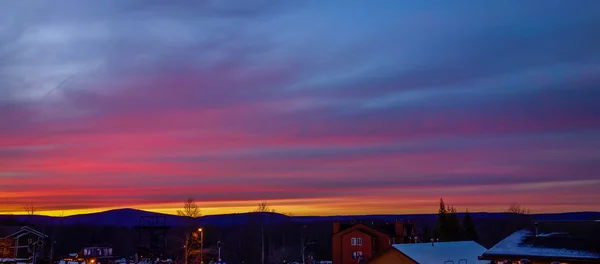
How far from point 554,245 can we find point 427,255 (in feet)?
43.1

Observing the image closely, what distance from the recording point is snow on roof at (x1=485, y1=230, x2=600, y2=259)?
37.2 m

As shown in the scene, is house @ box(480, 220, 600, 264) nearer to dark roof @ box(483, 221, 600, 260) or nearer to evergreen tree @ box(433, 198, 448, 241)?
dark roof @ box(483, 221, 600, 260)

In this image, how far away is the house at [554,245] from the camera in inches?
1469

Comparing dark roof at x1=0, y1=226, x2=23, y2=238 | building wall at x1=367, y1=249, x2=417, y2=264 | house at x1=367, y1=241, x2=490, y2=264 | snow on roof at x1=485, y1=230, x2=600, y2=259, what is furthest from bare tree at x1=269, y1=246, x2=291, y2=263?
snow on roof at x1=485, y1=230, x2=600, y2=259

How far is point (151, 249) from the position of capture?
78250 millimetres

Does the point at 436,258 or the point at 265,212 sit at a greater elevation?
the point at 265,212

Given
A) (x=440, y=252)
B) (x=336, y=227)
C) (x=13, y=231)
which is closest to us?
(x=440, y=252)

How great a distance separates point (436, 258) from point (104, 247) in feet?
219

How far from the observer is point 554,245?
129 ft

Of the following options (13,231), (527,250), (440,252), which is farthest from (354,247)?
(13,231)

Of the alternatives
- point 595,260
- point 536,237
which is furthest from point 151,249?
point 595,260

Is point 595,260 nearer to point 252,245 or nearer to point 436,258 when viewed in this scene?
point 436,258

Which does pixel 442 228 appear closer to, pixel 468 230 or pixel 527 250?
pixel 468 230

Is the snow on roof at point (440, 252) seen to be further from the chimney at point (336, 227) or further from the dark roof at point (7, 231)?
the dark roof at point (7, 231)
